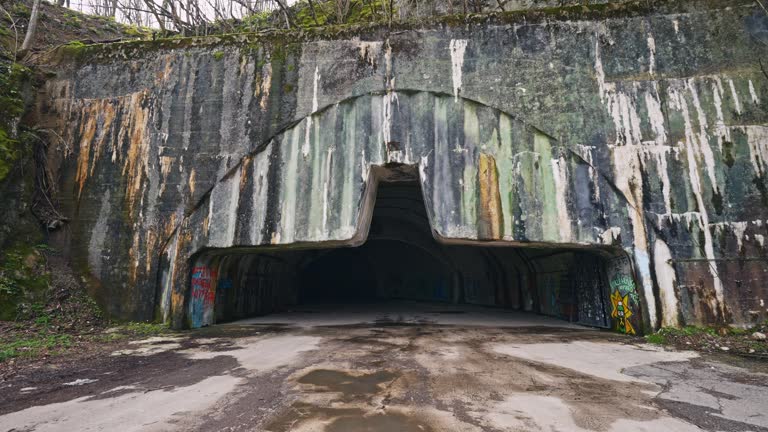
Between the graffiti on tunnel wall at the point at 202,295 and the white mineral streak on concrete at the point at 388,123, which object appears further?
the graffiti on tunnel wall at the point at 202,295

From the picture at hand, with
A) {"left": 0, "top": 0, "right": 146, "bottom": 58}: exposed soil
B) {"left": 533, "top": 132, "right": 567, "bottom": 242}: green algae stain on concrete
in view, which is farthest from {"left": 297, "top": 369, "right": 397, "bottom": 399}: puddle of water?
{"left": 0, "top": 0, "right": 146, "bottom": 58}: exposed soil

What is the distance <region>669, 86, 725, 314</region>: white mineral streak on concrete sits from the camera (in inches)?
292

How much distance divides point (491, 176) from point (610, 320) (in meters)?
4.06

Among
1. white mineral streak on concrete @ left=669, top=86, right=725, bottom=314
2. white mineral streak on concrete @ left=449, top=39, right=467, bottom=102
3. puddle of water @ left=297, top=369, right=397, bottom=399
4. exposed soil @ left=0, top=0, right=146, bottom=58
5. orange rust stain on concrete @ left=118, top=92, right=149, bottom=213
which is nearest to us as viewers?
puddle of water @ left=297, top=369, right=397, bottom=399

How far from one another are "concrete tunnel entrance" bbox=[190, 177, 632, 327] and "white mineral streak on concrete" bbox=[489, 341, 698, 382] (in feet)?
7.65

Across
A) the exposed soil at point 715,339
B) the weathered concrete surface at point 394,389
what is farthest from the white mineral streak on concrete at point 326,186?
the exposed soil at point 715,339

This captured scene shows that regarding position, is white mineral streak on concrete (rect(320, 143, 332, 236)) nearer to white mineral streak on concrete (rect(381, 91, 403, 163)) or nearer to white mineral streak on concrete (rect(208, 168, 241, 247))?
white mineral streak on concrete (rect(381, 91, 403, 163))

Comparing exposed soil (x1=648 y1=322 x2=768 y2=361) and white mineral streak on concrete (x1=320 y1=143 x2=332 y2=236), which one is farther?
white mineral streak on concrete (x1=320 y1=143 x2=332 y2=236)

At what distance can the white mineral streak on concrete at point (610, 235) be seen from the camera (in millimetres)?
7902

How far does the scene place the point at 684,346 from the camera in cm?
684

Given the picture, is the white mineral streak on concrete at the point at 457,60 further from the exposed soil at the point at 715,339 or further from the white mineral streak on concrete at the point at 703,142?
the exposed soil at the point at 715,339

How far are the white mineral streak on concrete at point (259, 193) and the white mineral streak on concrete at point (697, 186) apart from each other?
855cm

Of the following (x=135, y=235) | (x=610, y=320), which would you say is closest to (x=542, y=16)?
(x=610, y=320)

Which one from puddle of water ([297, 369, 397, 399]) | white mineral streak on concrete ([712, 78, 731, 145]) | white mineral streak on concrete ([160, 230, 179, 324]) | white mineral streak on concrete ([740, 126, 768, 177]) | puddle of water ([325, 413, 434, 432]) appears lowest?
puddle of water ([297, 369, 397, 399])
